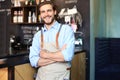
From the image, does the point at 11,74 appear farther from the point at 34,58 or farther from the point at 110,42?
the point at 110,42

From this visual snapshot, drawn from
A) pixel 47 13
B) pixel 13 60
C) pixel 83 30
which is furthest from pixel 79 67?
pixel 47 13

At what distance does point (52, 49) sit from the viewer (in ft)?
8.15

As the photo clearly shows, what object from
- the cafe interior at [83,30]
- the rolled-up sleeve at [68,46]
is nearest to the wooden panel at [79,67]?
the cafe interior at [83,30]

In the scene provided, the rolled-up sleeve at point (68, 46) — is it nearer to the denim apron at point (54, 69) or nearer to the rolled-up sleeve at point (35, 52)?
the denim apron at point (54, 69)

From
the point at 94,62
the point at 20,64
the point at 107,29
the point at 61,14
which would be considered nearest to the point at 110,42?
the point at 107,29

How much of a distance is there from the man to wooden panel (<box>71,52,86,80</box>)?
5.48 ft

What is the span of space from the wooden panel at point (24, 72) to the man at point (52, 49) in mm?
362

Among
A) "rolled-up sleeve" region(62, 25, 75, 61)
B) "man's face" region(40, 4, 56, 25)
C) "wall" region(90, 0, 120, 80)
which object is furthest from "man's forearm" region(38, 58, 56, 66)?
"wall" region(90, 0, 120, 80)

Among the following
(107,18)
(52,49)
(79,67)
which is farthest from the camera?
(107,18)

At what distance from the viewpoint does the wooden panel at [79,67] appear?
13.8 ft

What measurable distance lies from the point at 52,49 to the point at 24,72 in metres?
0.59

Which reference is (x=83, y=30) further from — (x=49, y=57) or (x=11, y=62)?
(x=49, y=57)

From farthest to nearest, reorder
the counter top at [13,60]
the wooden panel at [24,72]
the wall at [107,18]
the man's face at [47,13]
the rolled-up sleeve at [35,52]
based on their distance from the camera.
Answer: the wall at [107,18]
the wooden panel at [24,72]
the counter top at [13,60]
the rolled-up sleeve at [35,52]
the man's face at [47,13]

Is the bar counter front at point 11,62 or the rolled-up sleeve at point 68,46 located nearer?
the rolled-up sleeve at point 68,46
